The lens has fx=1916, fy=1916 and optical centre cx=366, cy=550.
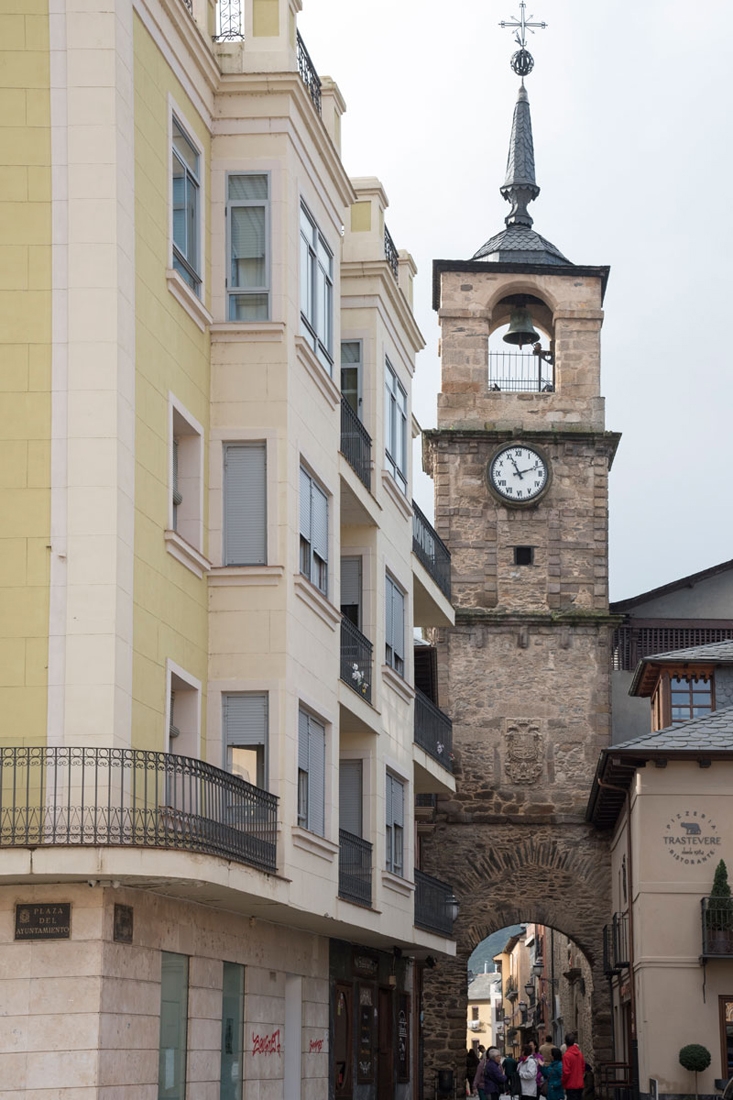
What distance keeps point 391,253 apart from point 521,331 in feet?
60.4

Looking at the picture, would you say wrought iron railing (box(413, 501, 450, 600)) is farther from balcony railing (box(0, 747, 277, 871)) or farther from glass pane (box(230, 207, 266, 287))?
balcony railing (box(0, 747, 277, 871))

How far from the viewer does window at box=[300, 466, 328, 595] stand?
22484mm

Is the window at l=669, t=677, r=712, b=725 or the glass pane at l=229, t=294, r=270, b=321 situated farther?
the window at l=669, t=677, r=712, b=725

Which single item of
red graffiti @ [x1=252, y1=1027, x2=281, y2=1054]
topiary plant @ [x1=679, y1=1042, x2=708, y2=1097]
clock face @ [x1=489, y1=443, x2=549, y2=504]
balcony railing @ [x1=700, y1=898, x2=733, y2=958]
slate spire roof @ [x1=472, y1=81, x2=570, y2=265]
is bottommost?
topiary plant @ [x1=679, y1=1042, x2=708, y2=1097]

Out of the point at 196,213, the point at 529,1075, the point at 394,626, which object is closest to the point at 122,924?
the point at 196,213

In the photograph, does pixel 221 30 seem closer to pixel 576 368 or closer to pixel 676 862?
pixel 676 862

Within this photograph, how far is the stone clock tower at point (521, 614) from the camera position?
46.3m

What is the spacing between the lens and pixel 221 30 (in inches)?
877

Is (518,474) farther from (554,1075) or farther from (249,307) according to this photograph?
(249,307)

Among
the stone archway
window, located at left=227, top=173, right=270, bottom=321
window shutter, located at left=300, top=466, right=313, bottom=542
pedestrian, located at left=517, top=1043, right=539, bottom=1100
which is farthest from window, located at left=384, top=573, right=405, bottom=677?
the stone archway

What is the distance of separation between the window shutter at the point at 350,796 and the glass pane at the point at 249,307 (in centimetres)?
868

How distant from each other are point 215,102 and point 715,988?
750 inches

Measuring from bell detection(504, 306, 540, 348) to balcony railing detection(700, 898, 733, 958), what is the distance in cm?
Result: 1922

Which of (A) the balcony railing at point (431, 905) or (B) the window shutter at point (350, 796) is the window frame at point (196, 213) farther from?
(A) the balcony railing at point (431, 905)
